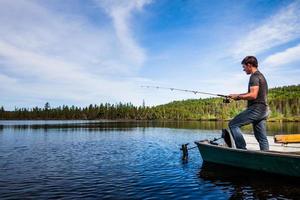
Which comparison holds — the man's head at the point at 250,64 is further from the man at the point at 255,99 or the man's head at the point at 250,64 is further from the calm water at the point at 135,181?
the calm water at the point at 135,181

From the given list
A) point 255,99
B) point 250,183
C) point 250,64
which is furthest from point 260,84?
point 250,183

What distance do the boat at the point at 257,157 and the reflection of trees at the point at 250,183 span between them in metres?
0.28

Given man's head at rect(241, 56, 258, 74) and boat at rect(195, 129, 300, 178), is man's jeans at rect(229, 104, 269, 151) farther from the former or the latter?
man's head at rect(241, 56, 258, 74)

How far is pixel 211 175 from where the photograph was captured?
1313 centimetres

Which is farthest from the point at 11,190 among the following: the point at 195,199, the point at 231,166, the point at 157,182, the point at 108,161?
the point at 231,166

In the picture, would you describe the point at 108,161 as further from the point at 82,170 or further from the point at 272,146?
the point at 272,146

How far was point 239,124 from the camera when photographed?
12.0 m

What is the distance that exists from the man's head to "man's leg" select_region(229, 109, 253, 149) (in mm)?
1429

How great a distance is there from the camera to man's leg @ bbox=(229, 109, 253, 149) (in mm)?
11648

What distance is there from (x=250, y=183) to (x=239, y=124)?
208 cm

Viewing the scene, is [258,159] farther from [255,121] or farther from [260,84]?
[260,84]

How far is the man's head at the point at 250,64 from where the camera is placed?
11539mm

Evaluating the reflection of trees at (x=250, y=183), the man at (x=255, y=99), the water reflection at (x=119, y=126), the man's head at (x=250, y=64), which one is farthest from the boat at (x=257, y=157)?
the water reflection at (x=119, y=126)

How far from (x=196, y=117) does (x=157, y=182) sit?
178 metres
